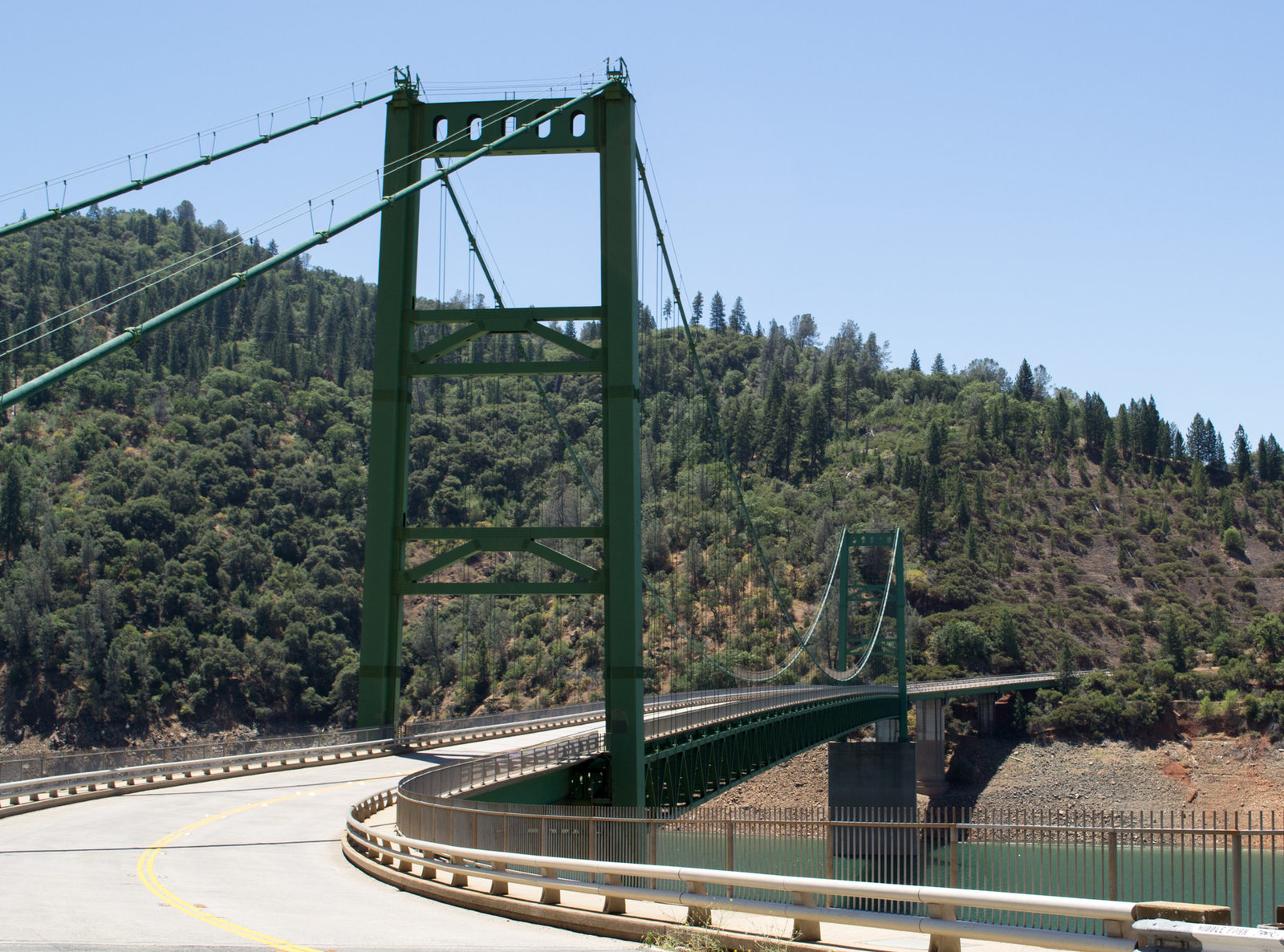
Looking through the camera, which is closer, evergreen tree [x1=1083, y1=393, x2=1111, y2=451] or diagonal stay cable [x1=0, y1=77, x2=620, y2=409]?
diagonal stay cable [x1=0, y1=77, x2=620, y2=409]

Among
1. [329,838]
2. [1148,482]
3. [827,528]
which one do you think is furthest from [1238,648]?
[329,838]

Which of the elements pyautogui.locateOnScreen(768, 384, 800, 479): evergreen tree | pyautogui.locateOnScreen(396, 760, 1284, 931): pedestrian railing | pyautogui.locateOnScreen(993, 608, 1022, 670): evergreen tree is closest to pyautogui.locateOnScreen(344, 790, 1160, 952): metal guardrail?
pyautogui.locateOnScreen(396, 760, 1284, 931): pedestrian railing

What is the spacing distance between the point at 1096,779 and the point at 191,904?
3415 inches

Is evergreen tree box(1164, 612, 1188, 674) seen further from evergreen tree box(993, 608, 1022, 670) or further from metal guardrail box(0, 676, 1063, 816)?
metal guardrail box(0, 676, 1063, 816)

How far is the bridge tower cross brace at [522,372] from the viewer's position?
34000mm

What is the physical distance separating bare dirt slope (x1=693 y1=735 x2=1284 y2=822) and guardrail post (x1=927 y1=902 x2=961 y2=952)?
76.1 metres

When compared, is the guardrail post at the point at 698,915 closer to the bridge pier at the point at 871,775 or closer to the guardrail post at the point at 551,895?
the guardrail post at the point at 551,895

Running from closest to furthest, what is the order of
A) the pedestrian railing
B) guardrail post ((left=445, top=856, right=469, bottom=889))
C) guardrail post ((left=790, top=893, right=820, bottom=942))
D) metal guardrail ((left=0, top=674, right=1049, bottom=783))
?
1. the pedestrian railing
2. guardrail post ((left=790, top=893, right=820, bottom=942))
3. guardrail post ((left=445, top=856, right=469, bottom=889))
4. metal guardrail ((left=0, top=674, right=1049, bottom=783))

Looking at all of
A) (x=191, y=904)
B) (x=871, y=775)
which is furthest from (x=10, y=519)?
(x=191, y=904)

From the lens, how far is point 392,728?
38.6 meters

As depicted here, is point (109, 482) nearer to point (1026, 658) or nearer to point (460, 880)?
point (1026, 658)

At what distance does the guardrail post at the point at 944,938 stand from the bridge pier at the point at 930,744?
8558cm

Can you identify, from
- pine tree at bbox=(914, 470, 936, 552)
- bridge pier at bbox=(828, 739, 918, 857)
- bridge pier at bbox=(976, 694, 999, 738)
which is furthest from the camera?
pine tree at bbox=(914, 470, 936, 552)

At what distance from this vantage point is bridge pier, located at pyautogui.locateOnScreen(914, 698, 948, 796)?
310ft
